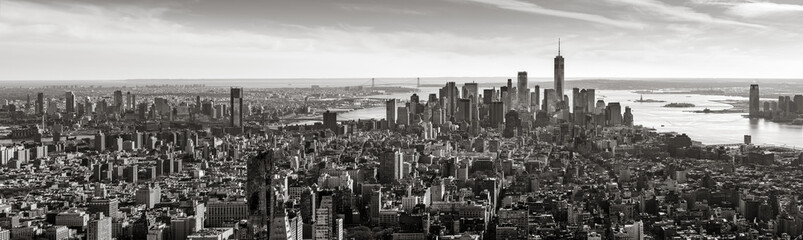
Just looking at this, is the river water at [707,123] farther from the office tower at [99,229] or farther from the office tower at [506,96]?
the office tower at [99,229]

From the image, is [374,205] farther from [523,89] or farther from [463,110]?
[523,89]

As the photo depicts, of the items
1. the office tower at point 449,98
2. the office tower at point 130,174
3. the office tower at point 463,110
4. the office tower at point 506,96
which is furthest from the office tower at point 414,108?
the office tower at point 130,174

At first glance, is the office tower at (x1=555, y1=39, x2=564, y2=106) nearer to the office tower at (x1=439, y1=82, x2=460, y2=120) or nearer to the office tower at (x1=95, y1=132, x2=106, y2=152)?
the office tower at (x1=439, y1=82, x2=460, y2=120)

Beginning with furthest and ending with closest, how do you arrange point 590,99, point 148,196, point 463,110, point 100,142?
point 590,99 < point 463,110 < point 100,142 < point 148,196

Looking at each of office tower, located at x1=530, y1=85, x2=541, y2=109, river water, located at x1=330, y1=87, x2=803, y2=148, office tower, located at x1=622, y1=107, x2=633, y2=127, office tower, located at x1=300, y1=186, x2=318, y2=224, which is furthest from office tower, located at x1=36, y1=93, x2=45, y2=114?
office tower, located at x1=300, y1=186, x2=318, y2=224

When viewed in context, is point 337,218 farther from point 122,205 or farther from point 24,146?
point 24,146

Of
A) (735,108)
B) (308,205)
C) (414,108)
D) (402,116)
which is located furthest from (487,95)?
(308,205)
